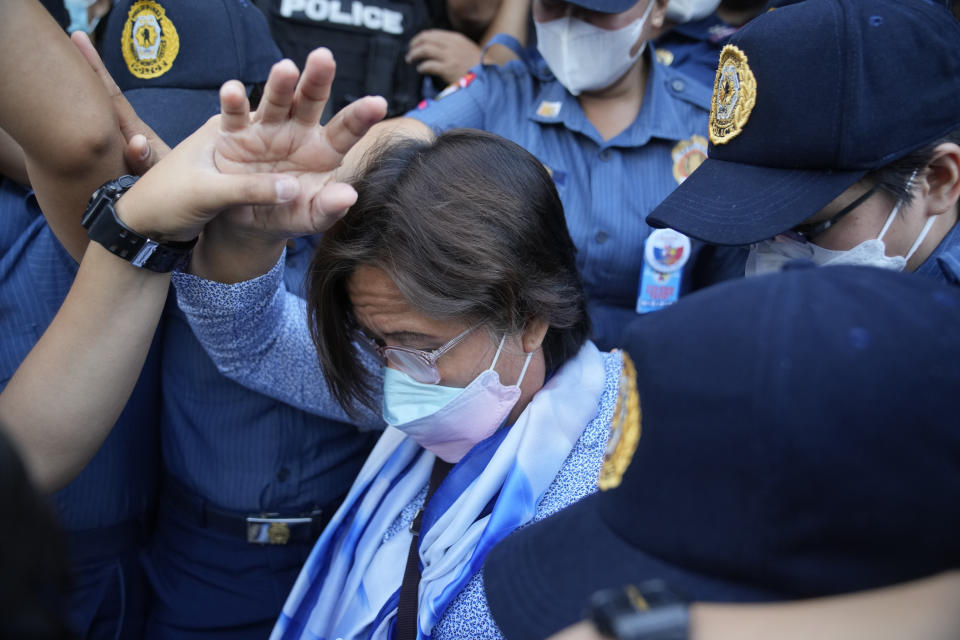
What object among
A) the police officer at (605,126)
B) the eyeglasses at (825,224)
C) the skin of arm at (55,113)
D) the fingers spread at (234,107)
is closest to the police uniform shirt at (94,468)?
the skin of arm at (55,113)

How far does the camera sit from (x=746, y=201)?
63.0 inches

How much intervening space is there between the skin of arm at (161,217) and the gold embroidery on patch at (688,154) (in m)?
1.49

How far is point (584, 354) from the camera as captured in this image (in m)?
1.84

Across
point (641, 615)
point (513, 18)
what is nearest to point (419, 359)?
point (641, 615)

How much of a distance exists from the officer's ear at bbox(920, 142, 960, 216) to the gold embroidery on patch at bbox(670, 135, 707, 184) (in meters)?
1.02

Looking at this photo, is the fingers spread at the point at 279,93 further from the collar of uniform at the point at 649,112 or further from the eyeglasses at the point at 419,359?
the collar of uniform at the point at 649,112

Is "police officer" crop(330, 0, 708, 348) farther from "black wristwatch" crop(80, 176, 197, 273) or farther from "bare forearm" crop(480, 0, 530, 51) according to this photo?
"black wristwatch" crop(80, 176, 197, 273)

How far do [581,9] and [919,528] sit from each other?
6.88 feet

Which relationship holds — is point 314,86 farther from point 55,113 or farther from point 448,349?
point 448,349

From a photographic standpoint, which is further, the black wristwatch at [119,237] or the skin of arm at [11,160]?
the skin of arm at [11,160]

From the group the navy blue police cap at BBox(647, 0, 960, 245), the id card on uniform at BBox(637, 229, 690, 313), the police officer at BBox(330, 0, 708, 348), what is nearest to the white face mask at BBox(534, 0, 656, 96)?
the police officer at BBox(330, 0, 708, 348)

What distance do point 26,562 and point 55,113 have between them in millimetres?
1017

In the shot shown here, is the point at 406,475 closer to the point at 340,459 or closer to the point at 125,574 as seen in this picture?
the point at 340,459

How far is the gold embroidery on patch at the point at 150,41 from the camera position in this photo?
81.7 inches
